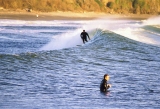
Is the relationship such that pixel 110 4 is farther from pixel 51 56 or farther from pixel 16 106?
pixel 16 106

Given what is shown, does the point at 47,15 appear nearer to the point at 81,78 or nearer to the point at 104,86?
the point at 81,78

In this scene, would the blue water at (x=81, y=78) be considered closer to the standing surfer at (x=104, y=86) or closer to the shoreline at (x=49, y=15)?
the standing surfer at (x=104, y=86)

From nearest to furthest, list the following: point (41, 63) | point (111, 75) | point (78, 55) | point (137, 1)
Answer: point (111, 75), point (41, 63), point (78, 55), point (137, 1)

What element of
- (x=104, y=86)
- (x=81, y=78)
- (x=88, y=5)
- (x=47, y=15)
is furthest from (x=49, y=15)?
(x=104, y=86)

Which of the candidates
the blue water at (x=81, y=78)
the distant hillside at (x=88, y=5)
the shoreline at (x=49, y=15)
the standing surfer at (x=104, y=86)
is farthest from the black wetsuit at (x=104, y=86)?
the distant hillside at (x=88, y=5)

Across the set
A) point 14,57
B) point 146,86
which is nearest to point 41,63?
point 14,57

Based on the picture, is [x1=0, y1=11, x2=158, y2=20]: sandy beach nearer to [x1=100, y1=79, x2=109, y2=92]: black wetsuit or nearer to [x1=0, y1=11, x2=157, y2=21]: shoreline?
[x1=0, y1=11, x2=157, y2=21]: shoreline

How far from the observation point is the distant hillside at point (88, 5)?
293ft

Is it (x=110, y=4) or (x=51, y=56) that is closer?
(x=51, y=56)

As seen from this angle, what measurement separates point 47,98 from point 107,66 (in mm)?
6526

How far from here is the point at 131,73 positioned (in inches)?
686

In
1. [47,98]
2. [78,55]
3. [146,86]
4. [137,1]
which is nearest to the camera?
[47,98]

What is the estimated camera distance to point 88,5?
4166 inches

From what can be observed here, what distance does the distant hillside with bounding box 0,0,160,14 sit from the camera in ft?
293
